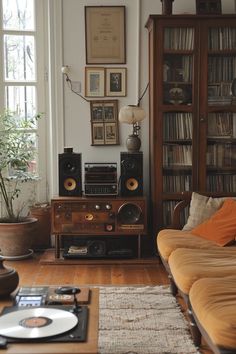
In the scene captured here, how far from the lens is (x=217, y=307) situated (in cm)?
222

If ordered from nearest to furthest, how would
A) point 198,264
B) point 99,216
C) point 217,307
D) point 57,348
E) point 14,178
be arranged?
point 57,348
point 217,307
point 198,264
point 99,216
point 14,178

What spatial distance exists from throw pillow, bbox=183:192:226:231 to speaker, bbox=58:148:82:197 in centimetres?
109

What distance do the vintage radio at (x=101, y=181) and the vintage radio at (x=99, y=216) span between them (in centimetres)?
8

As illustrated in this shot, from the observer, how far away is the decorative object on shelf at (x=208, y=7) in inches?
174

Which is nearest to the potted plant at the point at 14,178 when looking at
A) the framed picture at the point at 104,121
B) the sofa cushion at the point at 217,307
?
the framed picture at the point at 104,121

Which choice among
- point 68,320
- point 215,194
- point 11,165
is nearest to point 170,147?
point 215,194

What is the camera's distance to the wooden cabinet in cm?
439

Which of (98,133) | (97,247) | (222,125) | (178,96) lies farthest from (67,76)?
(97,247)

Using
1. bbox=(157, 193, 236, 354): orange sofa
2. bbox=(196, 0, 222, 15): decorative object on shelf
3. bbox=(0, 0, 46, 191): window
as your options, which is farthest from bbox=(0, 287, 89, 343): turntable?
bbox=(196, 0, 222, 15): decorative object on shelf

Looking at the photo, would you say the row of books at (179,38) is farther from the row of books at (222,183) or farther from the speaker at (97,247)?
the speaker at (97,247)

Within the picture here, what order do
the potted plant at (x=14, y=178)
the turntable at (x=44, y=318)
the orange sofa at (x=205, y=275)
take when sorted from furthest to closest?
1. the potted plant at (x=14, y=178)
2. the orange sofa at (x=205, y=275)
3. the turntable at (x=44, y=318)

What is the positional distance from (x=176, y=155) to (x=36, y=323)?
271cm

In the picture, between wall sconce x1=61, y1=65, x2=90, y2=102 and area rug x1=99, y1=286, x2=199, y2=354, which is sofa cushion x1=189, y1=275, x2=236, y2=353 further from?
wall sconce x1=61, y1=65, x2=90, y2=102

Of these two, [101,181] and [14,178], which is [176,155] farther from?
[14,178]
